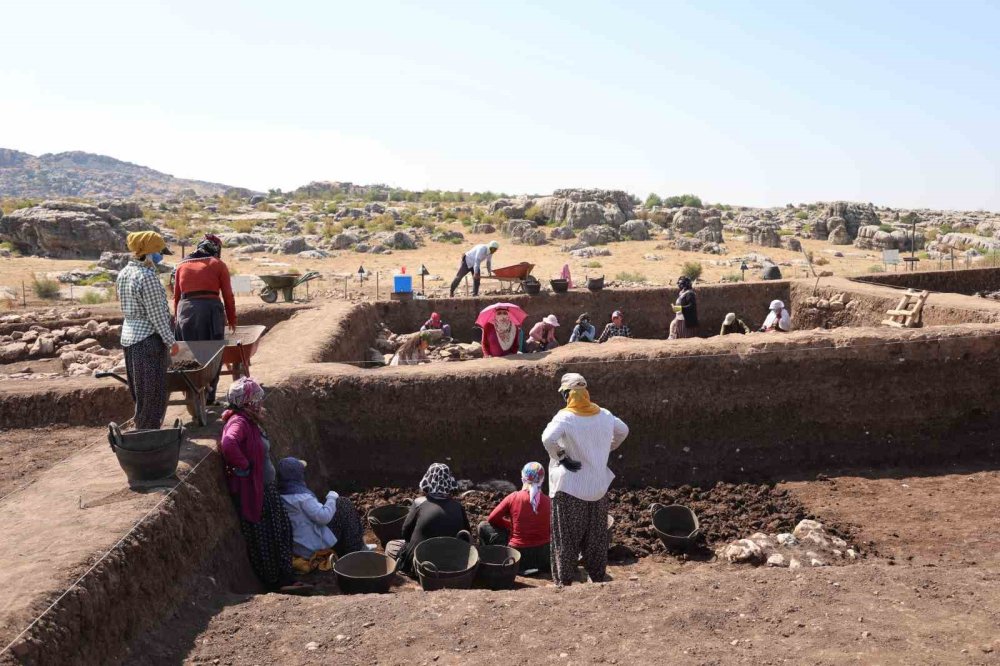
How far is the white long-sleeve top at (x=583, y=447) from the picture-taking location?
16.5ft

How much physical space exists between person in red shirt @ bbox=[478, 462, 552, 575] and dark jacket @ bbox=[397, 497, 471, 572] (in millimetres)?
425

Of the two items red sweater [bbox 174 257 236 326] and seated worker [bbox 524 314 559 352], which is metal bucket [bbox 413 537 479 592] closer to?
red sweater [bbox 174 257 236 326]

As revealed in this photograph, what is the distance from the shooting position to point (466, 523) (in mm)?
5770

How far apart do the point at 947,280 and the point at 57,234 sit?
29.5 m

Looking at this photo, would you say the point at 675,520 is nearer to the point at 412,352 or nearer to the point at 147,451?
the point at 147,451

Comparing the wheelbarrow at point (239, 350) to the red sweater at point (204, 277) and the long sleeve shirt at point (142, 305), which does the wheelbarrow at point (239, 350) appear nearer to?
the red sweater at point (204, 277)

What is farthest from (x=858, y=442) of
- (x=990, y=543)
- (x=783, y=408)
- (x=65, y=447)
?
(x=65, y=447)

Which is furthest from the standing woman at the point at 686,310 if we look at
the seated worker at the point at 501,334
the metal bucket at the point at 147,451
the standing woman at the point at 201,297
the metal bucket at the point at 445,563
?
the metal bucket at the point at 147,451

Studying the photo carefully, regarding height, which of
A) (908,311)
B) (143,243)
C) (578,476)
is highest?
(143,243)

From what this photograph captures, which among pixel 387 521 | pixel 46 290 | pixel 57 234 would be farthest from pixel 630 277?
pixel 57 234

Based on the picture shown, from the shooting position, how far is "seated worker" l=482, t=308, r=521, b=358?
9016 millimetres

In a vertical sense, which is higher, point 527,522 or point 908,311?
point 908,311

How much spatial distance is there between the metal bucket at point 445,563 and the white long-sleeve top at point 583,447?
830 mm

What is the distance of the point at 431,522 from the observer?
5574 millimetres
